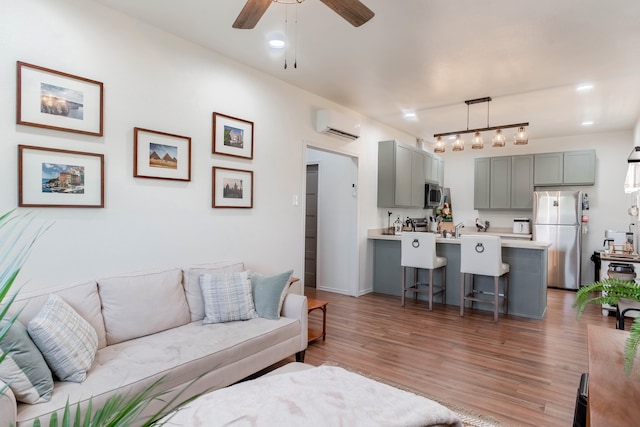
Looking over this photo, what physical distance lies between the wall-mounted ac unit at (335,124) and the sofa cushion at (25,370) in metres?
3.45

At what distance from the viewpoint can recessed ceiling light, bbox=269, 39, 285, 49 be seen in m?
3.13

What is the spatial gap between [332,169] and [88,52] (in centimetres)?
357

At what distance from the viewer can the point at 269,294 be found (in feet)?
9.82

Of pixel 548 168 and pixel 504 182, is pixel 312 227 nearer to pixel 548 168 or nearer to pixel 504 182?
pixel 504 182

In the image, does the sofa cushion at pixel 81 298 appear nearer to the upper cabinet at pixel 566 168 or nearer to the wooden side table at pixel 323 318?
the wooden side table at pixel 323 318

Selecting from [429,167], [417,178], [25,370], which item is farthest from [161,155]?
[429,167]

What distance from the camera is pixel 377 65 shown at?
360 cm

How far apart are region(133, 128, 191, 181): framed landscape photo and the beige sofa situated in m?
0.77

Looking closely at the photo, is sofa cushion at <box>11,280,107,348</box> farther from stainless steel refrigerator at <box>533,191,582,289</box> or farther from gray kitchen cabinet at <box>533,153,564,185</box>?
gray kitchen cabinet at <box>533,153,564,185</box>

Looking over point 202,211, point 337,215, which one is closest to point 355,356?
point 202,211

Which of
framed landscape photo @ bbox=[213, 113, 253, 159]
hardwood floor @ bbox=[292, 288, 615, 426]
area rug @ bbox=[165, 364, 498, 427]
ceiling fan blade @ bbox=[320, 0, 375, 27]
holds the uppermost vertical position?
ceiling fan blade @ bbox=[320, 0, 375, 27]

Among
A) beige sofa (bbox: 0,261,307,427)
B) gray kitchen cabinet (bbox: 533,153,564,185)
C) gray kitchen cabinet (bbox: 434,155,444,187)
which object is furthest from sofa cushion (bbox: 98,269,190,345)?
gray kitchen cabinet (bbox: 533,153,564,185)

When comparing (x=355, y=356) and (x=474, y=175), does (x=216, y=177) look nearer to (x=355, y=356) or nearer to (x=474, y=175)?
(x=355, y=356)

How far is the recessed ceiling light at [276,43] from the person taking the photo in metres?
3.13
